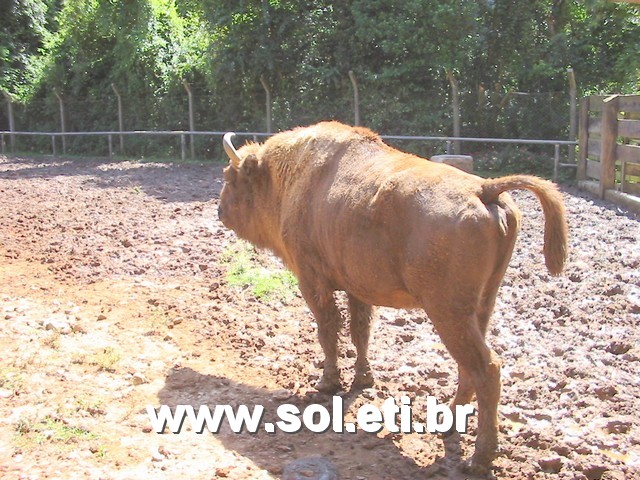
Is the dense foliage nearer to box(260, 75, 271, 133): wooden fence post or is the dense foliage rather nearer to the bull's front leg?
box(260, 75, 271, 133): wooden fence post

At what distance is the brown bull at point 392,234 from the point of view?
4.06 metres

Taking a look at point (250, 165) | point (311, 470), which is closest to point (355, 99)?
point (250, 165)

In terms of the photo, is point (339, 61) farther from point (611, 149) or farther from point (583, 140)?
point (611, 149)

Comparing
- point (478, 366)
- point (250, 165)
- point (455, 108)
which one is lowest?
point (478, 366)

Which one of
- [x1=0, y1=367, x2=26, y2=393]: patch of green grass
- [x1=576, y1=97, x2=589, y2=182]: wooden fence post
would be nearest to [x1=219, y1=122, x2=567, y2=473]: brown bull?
[x1=0, y1=367, x2=26, y2=393]: patch of green grass

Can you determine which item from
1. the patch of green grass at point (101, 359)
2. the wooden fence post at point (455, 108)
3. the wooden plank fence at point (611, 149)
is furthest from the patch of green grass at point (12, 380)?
the wooden fence post at point (455, 108)

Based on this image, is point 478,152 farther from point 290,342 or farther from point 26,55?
point 26,55

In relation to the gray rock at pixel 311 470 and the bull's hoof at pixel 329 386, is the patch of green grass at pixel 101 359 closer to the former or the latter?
the bull's hoof at pixel 329 386

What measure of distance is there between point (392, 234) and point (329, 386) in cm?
141

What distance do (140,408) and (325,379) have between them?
129 centimetres

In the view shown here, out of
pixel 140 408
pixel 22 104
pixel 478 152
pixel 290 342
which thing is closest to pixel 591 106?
pixel 478 152

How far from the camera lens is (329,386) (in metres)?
5.21

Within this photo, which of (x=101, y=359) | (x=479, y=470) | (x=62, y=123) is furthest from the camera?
(x=62, y=123)

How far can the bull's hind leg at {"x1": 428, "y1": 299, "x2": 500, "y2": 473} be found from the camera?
4.07m
